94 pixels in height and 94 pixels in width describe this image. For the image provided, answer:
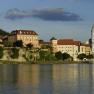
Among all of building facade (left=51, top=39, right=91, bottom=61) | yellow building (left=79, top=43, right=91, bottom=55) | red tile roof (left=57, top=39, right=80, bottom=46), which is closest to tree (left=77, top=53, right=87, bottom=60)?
building facade (left=51, top=39, right=91, bottom=61)

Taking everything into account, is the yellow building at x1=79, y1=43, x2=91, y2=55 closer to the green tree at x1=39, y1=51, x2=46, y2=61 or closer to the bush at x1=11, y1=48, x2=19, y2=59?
the green tree at x1=39, y1=51, x2=46, y2=61

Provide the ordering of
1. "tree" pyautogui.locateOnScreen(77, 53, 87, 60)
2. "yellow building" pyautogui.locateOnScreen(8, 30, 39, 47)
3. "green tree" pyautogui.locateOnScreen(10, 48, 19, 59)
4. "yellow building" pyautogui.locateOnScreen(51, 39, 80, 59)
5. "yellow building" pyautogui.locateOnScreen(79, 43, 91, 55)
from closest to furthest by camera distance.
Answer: "green tree" pyautogui.locateOnScreen(10, 48, 19, 59) < "yellow building" pyautogui.locateOnScreen(8, 30, 39, 47) < "tree" pyautogui.locateOnScreen(77, 53, 87, 60) < "yellow building" pyautogui.locateOnScreen(51, 39, 80, 59) < "yellow building" pyautogui.locateOnScreen(79, 43, 91, 55)

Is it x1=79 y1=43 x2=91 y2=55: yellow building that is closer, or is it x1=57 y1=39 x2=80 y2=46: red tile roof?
x1=57 y1=39 x2=80 y2=46: red tile roof

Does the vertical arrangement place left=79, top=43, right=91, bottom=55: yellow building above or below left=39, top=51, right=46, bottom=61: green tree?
above

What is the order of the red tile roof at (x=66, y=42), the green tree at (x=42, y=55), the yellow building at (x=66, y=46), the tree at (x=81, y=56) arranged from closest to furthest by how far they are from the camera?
the green tree at (x=42, y=55) → the tree at (x=81, y=56) → the yellow building at (x=66, y=46) → the red tile roof at (x=66, y=42)

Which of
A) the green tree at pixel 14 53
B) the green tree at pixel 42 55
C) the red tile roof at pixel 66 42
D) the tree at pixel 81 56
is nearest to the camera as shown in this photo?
the green tree at pixel 14 53

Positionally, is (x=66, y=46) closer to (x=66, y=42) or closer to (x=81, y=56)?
(x=66, y=42)

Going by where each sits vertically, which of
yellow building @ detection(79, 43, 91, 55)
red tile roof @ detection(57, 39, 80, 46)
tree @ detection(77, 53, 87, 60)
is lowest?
tree @ detection(77, 53, 87, 60)

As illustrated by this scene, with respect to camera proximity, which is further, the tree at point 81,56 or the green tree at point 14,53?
the tree at point 81,56

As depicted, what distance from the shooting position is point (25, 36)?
108 metres

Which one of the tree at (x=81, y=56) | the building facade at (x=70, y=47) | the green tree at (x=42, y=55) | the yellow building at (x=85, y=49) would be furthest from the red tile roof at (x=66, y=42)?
the green tree at (x=42, y=55)

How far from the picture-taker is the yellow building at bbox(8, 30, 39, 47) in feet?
349

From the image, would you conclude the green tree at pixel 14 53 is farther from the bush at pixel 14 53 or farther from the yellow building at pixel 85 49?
the yellow building at pixel 85 49

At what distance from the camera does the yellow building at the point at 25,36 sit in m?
106
